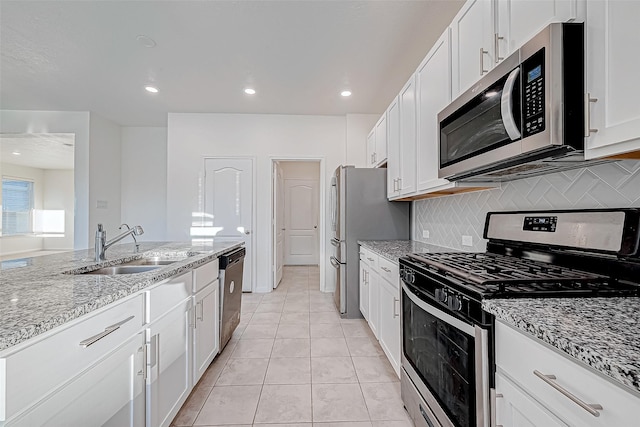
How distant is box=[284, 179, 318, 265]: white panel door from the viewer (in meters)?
7.02

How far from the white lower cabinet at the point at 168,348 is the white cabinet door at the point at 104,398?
0.08 m

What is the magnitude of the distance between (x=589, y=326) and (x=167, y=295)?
164cm

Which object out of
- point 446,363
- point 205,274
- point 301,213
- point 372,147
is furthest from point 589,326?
point 301,213

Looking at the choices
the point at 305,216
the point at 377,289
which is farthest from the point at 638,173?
the point at 305,216

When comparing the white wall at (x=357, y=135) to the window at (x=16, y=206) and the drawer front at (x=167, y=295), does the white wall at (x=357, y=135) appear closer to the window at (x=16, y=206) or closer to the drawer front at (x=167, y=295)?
the drawer front at (x=167, y=295)

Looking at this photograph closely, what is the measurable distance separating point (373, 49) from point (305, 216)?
4.67m

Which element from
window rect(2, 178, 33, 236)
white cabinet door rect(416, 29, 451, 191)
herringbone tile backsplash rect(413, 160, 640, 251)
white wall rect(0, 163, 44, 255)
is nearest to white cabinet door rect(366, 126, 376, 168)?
herringbone tile backsplash rect(413, 160, 640, 251)

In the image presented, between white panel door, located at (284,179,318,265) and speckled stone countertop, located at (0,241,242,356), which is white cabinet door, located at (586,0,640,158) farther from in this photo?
white panel door, located at (284,179,318,265)

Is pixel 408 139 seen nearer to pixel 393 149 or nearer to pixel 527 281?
pixel 393 149

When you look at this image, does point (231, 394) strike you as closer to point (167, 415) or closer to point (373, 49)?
point (167, 415)

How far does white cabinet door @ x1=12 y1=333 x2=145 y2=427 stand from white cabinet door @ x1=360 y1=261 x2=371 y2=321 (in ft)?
6.77

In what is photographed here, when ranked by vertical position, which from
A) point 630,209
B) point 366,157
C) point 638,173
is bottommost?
point 630,209

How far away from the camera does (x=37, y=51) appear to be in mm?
2867

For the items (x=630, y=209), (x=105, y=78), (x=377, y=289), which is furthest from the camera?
(x=105, y=78)
